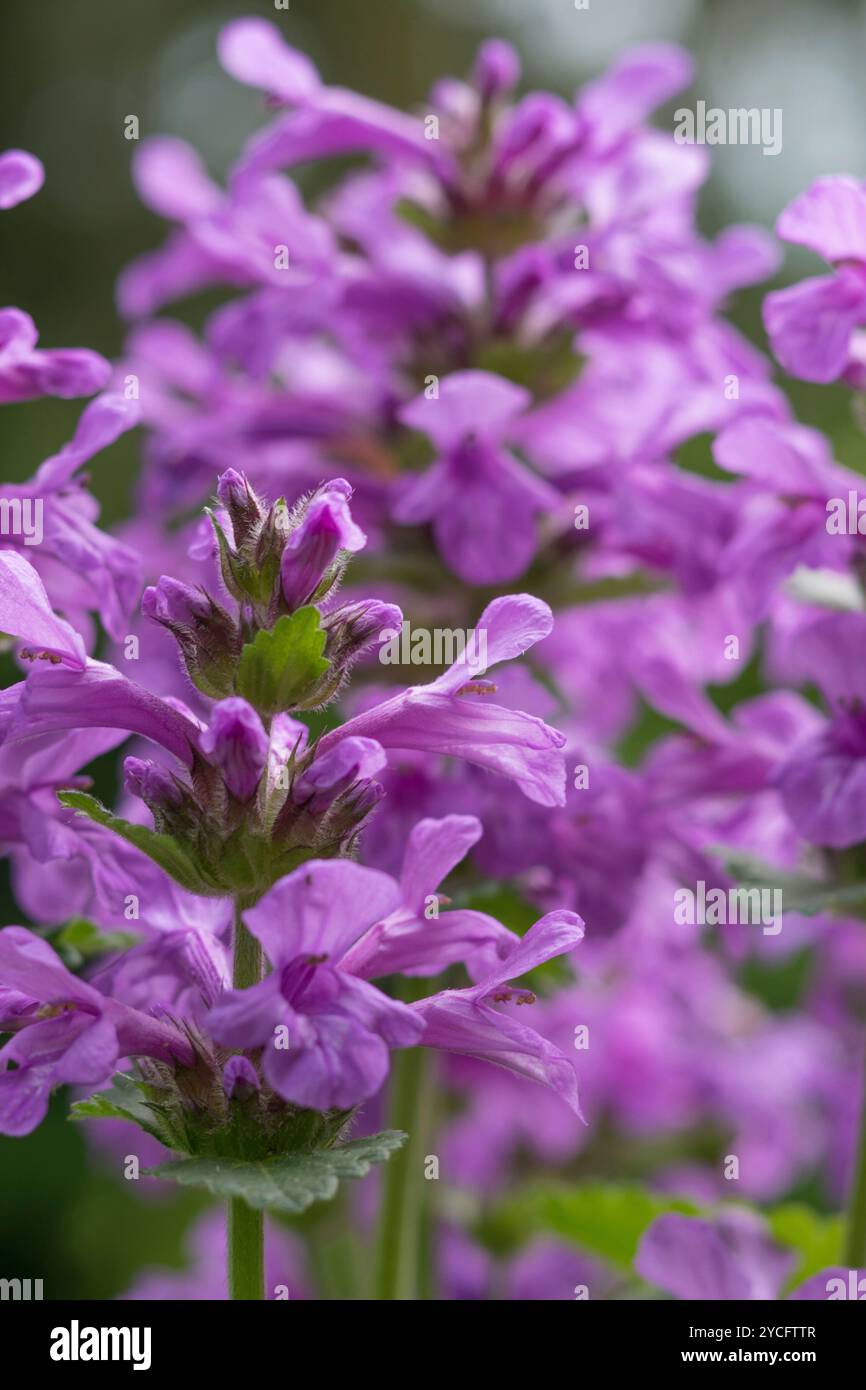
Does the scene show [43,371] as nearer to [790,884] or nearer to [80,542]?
[80,542]

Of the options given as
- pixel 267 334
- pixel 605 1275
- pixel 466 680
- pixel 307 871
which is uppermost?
pixel 267 334

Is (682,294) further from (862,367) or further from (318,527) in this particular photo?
(318,527)

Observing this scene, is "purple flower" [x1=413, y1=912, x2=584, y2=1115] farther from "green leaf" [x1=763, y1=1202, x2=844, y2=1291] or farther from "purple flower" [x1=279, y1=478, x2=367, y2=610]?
"green leaf" [x1=763, y1=1202, x2=844, y2=1291]

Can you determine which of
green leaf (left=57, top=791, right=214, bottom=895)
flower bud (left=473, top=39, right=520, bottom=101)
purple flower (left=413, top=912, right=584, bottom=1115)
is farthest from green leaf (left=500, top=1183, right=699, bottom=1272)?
flower bud (left=473, top=39, right=520, bottom=101)

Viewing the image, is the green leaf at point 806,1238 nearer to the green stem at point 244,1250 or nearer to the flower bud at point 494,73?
the green stem at point 244,1250

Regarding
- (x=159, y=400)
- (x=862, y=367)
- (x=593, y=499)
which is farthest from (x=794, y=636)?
(x=159, y=400)

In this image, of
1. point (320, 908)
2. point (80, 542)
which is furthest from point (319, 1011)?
point (80, 542)
